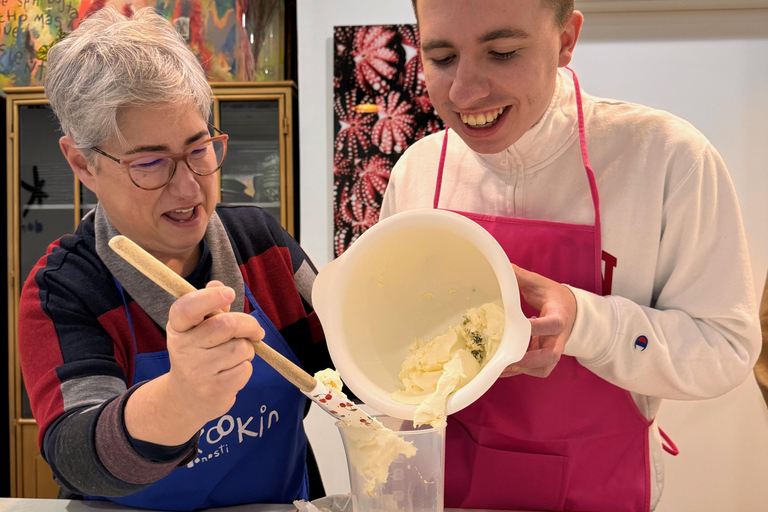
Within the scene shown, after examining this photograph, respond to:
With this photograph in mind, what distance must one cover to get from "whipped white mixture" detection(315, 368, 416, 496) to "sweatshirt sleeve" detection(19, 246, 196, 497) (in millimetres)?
261

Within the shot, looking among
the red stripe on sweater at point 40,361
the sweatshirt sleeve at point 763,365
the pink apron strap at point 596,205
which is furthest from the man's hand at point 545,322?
the sweatshirt sleeve at point 763,365

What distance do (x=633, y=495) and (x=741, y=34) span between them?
2.09 m

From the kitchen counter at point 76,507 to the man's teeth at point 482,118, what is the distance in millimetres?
685

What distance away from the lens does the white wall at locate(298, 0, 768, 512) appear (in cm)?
249

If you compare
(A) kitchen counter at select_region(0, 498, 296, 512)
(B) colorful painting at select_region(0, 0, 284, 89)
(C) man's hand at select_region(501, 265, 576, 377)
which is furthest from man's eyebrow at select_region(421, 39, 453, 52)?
(B) colorful painting at select_region(0, 0, 284, 89)

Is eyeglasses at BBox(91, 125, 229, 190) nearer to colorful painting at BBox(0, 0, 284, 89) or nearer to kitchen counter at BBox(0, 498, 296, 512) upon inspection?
kitchen counter at BBox(0, 498, 296, 512)

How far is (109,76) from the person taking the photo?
1.06 metres

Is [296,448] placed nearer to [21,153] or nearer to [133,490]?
[133,490]

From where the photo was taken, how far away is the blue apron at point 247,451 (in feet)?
3.81

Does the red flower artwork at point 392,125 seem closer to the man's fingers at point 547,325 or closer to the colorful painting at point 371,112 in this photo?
the colorful painting at point 371,112

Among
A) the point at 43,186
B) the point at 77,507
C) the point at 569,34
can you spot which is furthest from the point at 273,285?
the point at 43,186

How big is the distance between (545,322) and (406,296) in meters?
0.26

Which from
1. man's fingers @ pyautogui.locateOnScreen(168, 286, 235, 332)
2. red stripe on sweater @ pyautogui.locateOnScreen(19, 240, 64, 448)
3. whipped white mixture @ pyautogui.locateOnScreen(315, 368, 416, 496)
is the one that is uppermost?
man's fingers @ pyautogui.locateOnScreen(168, 286, 235, 332)

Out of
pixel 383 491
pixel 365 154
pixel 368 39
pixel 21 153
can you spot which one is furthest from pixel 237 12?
pixel 383 491
